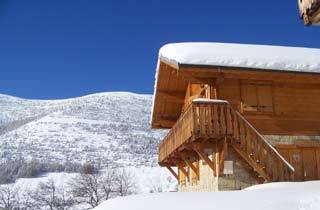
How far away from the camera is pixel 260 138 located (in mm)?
13820

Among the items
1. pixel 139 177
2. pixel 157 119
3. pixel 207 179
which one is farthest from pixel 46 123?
pixel 207 179

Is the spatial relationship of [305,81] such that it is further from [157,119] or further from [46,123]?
[46,123]

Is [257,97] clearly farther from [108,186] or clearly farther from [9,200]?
[9,200]

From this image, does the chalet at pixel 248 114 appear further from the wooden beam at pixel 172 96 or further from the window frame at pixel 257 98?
the wooden beam at pixel 172 96

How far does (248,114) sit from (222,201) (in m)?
7.45

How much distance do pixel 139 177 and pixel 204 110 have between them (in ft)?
210

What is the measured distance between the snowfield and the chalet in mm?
4488

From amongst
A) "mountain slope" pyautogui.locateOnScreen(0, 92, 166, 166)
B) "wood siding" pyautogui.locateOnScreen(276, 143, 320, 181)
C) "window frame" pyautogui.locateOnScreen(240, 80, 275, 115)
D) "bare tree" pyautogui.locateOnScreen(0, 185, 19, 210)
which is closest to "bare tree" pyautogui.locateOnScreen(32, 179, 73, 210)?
"bare tree" pyautogui.locateOnScreen(0, 185, 19, 210)

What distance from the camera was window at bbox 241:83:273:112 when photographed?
15.3 m

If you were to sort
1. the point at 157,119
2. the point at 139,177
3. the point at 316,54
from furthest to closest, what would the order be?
the point at 139,177 → the point at 157,119 → the point at 316,54

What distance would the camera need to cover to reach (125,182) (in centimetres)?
5850

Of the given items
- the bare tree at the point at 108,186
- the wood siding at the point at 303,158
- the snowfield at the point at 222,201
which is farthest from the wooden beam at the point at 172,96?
the bare tree at the point at 108,186

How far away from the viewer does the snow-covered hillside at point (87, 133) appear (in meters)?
96.1

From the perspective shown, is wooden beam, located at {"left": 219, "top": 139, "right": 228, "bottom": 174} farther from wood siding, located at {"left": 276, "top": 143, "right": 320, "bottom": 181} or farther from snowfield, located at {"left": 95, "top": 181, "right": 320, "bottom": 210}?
snowfield, located at {"left": 95, "top": 181, "right": 320, "bottom": 210}
